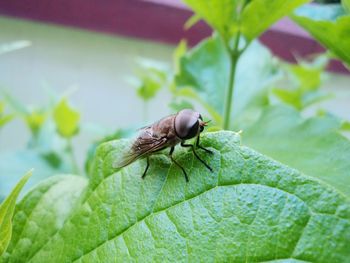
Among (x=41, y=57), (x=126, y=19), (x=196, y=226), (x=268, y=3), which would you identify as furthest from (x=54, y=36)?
(x=196, y=226)

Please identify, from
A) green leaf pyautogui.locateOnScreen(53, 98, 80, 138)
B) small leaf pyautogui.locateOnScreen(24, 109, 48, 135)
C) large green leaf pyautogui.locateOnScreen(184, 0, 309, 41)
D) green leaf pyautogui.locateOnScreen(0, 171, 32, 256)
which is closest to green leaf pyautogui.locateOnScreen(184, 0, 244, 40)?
large green leaf pyautogui.locateOnScreen(184, 0, 309, 41)

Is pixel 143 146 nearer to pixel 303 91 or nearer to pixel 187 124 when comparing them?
pixel 187 124

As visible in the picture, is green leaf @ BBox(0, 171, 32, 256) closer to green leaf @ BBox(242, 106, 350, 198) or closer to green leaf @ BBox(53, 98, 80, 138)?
green leaf @ BBox(242, 106, 350, 198)

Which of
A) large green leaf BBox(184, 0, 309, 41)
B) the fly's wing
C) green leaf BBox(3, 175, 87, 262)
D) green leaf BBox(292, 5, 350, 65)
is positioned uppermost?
large green leaf BBox(184, 0, 309, 41)

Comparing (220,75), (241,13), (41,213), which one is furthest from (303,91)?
(41,213)

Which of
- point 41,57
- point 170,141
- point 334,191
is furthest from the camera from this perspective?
point 41,57

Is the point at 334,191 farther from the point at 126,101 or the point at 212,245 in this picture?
the point at 126,101

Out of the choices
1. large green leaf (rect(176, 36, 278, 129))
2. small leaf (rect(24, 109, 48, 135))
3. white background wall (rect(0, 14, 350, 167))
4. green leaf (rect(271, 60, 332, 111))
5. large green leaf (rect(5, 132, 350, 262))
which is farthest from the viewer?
white background wall (rect(0, 14, 350, 167))
